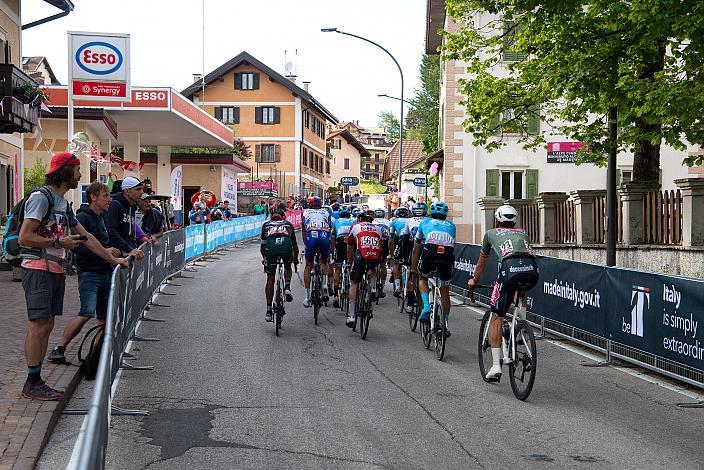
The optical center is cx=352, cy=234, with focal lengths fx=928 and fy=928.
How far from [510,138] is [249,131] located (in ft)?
127

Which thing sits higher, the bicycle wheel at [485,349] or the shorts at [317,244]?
the shorts at [317,244]

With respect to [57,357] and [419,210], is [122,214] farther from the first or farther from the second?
[419,210]

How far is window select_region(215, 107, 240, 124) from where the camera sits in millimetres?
72050

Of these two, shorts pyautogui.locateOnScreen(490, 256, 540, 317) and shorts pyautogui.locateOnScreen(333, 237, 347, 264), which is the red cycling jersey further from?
shorts pyautogui.locateOnScreen(490, 256, 540, 317)

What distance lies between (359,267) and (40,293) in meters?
6.49

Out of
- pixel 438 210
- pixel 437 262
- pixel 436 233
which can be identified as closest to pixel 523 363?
pixel 437 262

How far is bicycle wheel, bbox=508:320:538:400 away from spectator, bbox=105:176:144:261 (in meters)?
4.57

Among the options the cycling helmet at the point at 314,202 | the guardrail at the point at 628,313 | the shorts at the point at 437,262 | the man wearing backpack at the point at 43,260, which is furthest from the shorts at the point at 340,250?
the man wearing backpack at the point at 43,260

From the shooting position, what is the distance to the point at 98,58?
2531cm

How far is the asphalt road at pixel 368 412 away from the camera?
22.2 ft

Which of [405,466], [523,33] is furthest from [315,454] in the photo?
[523,33]

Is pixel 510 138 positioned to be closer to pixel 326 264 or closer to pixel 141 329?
pixel 326 264

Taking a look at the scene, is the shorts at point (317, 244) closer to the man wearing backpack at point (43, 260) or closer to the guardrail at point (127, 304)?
the guardrail at point (127, 304)

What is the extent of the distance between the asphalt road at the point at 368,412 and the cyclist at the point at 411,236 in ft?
6.05
